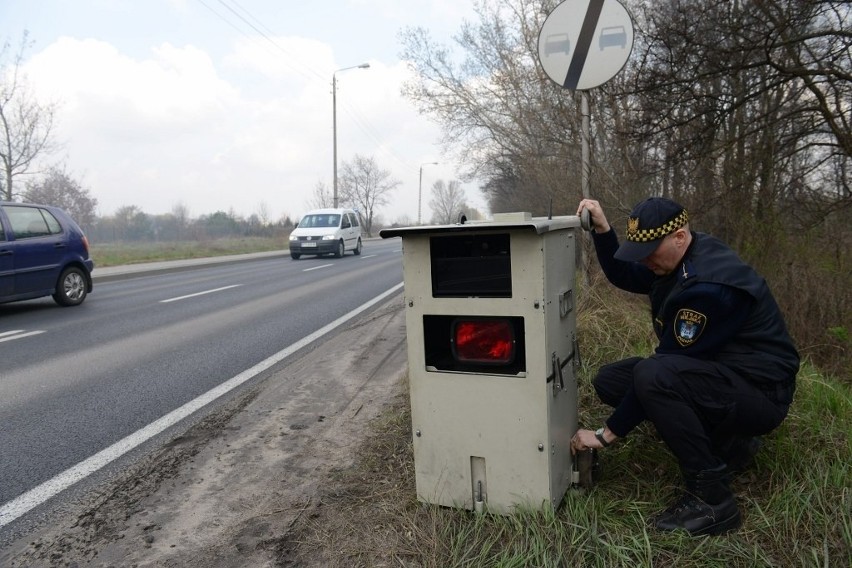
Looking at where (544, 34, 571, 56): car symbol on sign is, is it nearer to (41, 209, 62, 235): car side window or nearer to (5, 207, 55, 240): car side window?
(5, 207, 55, 240): car side window

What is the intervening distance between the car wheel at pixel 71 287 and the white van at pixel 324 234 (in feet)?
42.7

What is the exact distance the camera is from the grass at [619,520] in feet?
6.92

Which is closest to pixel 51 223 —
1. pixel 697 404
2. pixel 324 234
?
pixel 697 404

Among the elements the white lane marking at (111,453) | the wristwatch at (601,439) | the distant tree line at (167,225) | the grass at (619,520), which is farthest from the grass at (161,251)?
the wristwatch at (601,439)

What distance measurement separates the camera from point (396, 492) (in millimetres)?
2697

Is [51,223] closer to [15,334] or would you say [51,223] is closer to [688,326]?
[15,334]

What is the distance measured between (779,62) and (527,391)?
27.1ft

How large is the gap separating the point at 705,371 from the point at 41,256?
971cm

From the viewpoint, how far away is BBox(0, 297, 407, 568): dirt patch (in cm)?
246

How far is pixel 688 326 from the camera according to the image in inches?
92.3

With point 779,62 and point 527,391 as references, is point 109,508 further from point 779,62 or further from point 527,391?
point 779,62

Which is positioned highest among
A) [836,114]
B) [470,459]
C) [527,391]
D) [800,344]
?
[836,114]

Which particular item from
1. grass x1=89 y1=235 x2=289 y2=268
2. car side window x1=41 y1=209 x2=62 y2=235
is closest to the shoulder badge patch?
car side window x1=41 y1=209 x2=62 y2=235

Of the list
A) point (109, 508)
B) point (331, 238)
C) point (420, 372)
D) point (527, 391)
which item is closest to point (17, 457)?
point (109, 508)
